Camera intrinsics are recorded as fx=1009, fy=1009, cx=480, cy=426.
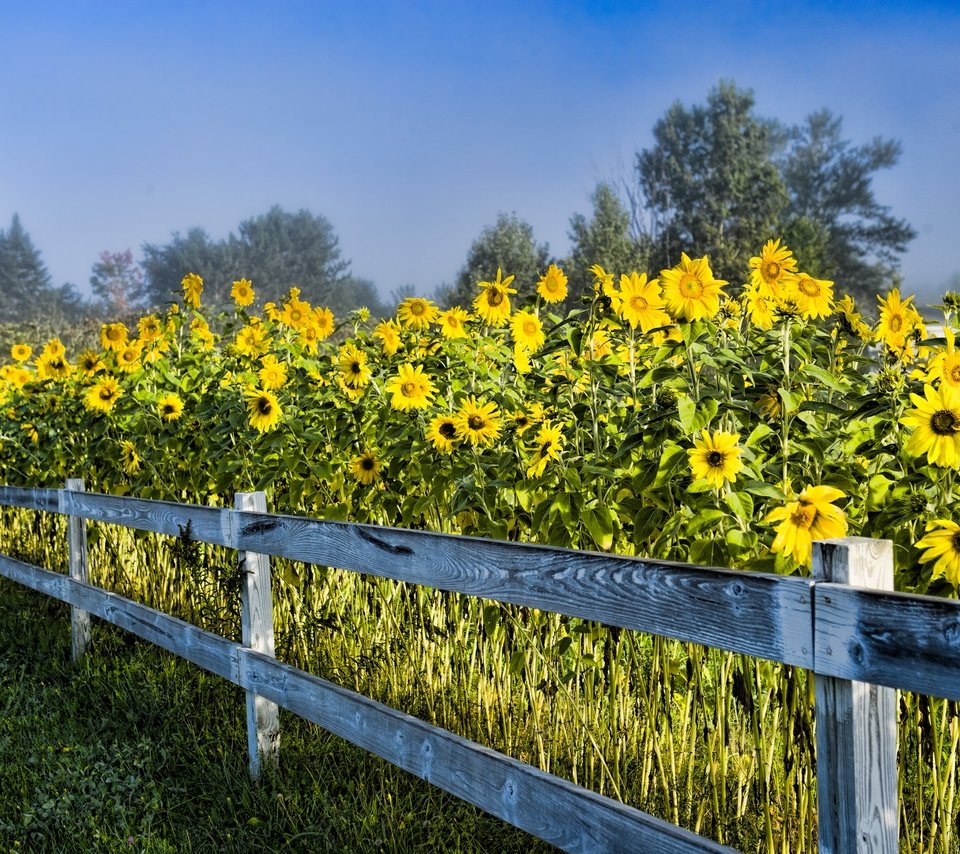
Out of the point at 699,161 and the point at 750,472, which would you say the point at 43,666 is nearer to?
the point at 750,472

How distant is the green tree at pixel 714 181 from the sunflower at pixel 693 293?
39856mm

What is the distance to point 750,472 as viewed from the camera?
7.19 feet

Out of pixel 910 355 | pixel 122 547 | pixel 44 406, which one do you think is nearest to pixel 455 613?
pixel 910 355

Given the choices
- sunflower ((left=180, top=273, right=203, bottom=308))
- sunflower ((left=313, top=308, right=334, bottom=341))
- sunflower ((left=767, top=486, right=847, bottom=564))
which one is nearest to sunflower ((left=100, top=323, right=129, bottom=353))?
sunflower ((left=180, top=273, right=203, bottom=308))

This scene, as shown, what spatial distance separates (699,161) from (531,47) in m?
22.7

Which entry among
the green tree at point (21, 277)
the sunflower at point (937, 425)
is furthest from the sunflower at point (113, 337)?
the green tree at point (21, 277)

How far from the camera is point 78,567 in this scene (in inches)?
203

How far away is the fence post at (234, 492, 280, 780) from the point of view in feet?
11.3

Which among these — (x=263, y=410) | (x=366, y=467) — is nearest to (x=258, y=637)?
(x=366, y=467)

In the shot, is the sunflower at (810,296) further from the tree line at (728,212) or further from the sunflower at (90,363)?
the tree line at (728,212)

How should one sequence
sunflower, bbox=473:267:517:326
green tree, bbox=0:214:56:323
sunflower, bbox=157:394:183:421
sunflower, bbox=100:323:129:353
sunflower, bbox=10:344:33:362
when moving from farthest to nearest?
green tree, bbox=0:214:56:323 → sunflower, bbox=10:344:33:362 → sunflower, bbox=100:323:129:353 → sunflower, bbox=157:394:183:421 → sunflower, bbox=473:267:517:326

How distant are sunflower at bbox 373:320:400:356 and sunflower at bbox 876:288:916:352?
1.95 metres

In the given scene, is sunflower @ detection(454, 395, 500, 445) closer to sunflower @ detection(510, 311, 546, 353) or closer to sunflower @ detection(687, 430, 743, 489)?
sunflower @ detection(510, 311, 546, 353)

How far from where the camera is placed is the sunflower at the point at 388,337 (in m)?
3.94
